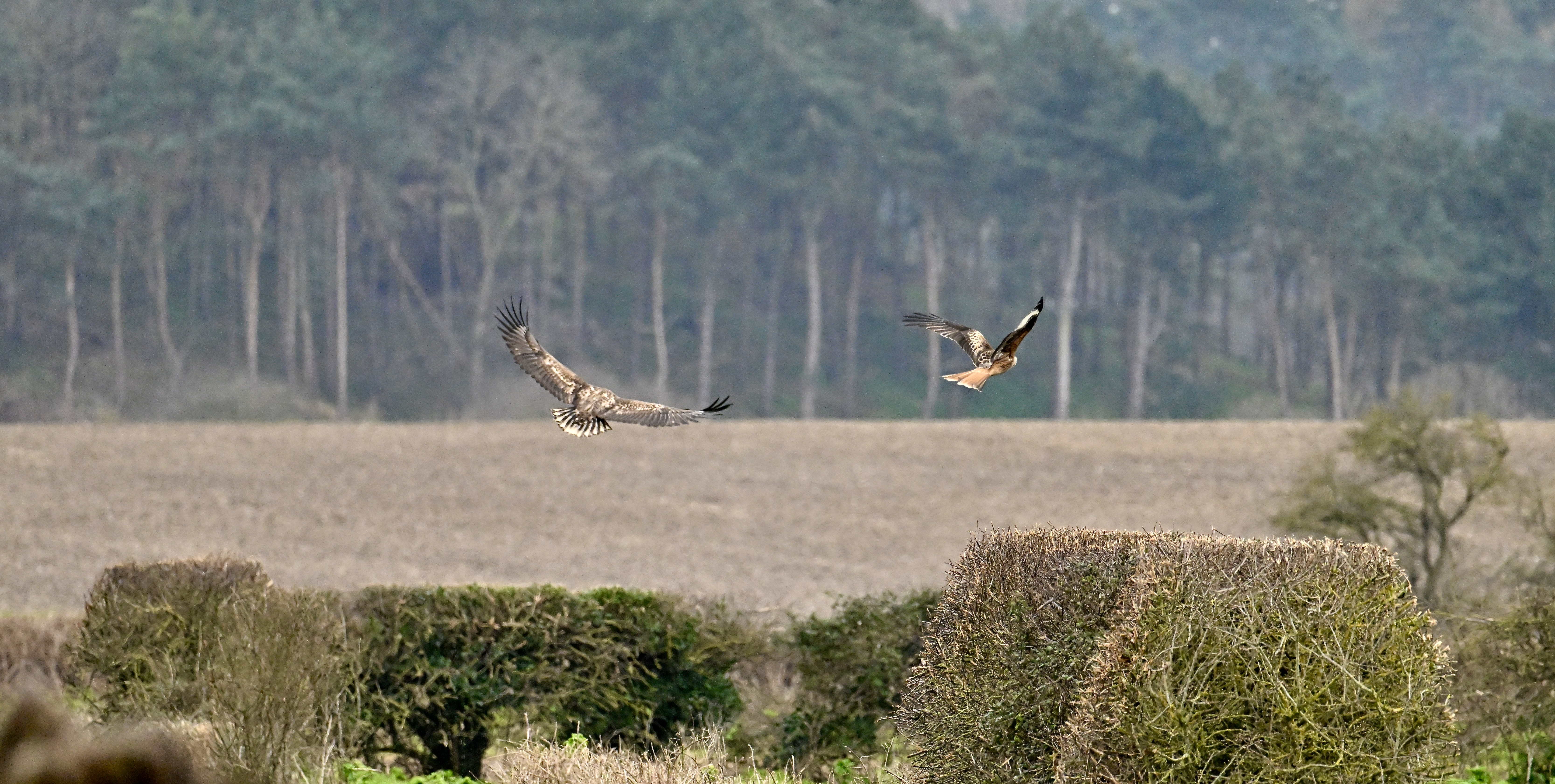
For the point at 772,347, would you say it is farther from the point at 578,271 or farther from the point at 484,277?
the point at 484,277

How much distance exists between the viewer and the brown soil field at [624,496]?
30.3m

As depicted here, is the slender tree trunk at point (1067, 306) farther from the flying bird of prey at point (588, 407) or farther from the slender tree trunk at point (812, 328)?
→ the flying bird of prey at point (588, 407)

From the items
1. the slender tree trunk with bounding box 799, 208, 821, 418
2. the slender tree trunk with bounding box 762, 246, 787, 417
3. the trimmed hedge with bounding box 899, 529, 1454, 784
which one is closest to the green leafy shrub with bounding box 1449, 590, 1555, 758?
the trimmed hedge with bounding box 899, 529, 1454, 784

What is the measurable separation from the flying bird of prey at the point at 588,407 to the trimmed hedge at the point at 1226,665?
6.16 feet

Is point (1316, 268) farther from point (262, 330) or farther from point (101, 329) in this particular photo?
point (101, 329)

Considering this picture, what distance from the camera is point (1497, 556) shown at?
97.1ft

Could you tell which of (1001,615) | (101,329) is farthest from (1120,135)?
(1001,615)

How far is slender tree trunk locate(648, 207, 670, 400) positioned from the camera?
201ft

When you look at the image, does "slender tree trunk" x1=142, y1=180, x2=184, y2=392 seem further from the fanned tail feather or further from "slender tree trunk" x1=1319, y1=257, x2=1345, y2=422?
the fanned tail feather

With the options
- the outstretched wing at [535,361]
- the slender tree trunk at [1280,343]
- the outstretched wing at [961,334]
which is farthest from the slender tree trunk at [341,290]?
the outstretched wing at [961,334]

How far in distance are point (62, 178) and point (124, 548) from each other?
28819 mm

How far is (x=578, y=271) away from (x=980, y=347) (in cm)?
5755

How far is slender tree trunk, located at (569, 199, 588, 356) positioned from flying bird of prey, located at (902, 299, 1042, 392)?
5550 centimetres

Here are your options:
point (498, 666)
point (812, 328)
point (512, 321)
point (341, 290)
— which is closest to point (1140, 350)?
point (812, 328)
